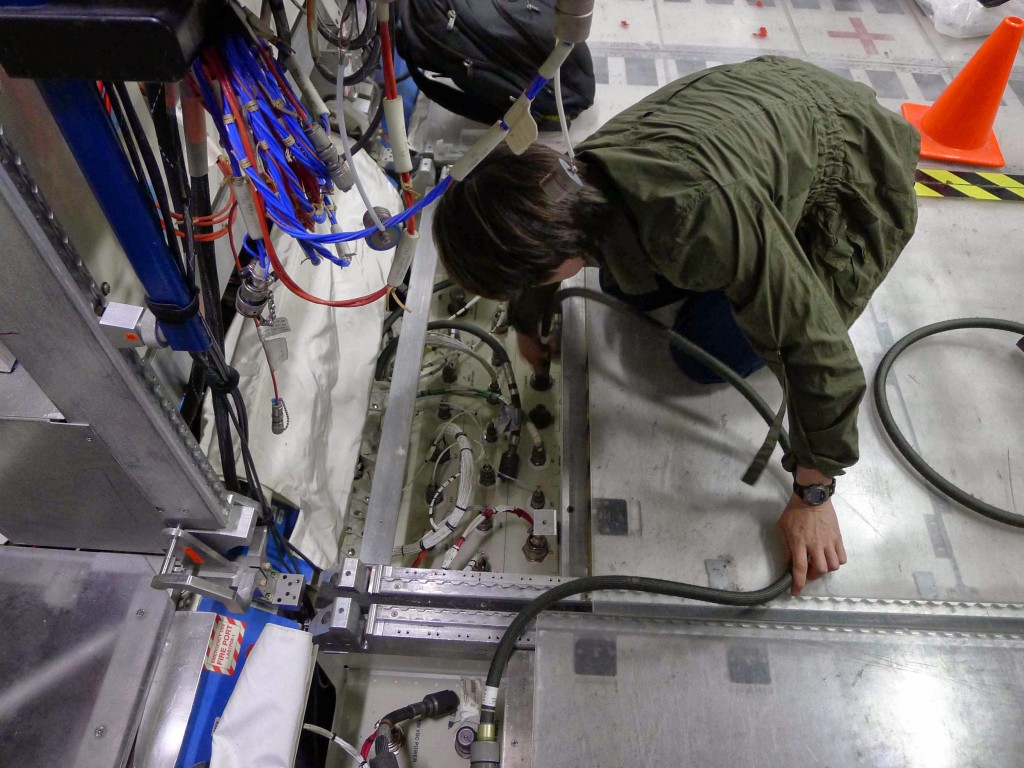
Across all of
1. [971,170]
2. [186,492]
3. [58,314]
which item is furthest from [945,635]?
[971,170]

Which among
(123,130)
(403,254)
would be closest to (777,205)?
(403,254)

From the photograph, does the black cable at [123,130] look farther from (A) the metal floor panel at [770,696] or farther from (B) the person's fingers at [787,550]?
(B) the person's fingers at [787,550]

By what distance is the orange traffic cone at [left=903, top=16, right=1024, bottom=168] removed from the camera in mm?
1953

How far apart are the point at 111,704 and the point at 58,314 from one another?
Answer: 0.57 metres

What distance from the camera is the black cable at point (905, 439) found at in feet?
4.41

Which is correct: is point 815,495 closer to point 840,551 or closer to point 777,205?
point 840,551

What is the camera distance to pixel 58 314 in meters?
0.71

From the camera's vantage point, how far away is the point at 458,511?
147 centimetres

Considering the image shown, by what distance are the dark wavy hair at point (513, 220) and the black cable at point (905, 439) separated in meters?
0.86

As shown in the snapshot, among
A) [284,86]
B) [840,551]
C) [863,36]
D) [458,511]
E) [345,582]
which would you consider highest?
[863,36]

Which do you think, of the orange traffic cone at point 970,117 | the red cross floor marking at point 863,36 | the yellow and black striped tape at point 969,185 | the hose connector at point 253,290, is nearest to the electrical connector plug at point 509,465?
the hose connector at point 253,290

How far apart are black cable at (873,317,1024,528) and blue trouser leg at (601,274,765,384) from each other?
0.27 m

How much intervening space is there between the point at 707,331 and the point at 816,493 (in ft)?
1.46

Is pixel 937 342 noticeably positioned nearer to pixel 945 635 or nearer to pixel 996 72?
pixel 945 635
